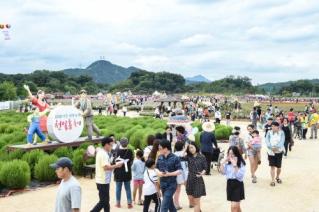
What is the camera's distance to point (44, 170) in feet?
38.6

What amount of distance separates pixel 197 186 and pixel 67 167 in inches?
137

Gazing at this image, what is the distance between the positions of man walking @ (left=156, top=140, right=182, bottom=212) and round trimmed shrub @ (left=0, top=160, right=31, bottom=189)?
4983 mm

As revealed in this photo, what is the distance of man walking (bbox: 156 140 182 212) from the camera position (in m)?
6.89

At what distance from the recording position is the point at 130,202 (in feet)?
28.7

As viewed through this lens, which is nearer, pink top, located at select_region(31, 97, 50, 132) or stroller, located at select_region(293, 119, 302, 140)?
pink top, located at select_region(31, 97, 50, 132)

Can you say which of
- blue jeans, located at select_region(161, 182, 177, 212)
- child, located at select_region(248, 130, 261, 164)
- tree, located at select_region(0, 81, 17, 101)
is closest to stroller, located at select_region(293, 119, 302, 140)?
child, located at select_region(248, 130, 261, 164)

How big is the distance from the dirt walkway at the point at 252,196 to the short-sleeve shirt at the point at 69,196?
3.90 meters

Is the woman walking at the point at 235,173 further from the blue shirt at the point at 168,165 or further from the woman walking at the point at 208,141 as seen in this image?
the woman walking at the point at 208,141

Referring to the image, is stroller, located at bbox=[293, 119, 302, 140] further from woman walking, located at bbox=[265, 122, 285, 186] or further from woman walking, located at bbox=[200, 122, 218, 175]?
woman walking, located at bbox=[265, 122, 285, 186]

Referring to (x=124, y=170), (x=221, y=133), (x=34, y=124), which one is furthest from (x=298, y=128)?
(x=124, y=170)

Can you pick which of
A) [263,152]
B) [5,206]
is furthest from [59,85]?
[5,206]

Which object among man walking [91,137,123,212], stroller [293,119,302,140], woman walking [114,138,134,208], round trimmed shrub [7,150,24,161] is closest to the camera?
man walking [91,137,123,212]

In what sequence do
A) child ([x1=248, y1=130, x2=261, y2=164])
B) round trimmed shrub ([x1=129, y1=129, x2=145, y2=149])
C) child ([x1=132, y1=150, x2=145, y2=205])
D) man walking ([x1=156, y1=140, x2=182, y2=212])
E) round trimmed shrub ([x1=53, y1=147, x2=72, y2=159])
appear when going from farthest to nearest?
1. round trimmed shrub ([x1=129, y1=129, x2=145, y2=149])
2. round trimmed shrub ([x1=53, y1=147, x2=72, y2=159])
3. child ([x1=248, y1=130, x2=261, y2=164])
4. child ([x1=132, y1=150, x2=145, y2=205])
5. man walking ([x1=156, y1=140, x2=182, y2=212])

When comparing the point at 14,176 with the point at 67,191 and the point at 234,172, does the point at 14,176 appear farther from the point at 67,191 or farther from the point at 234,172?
the point at 67,191
